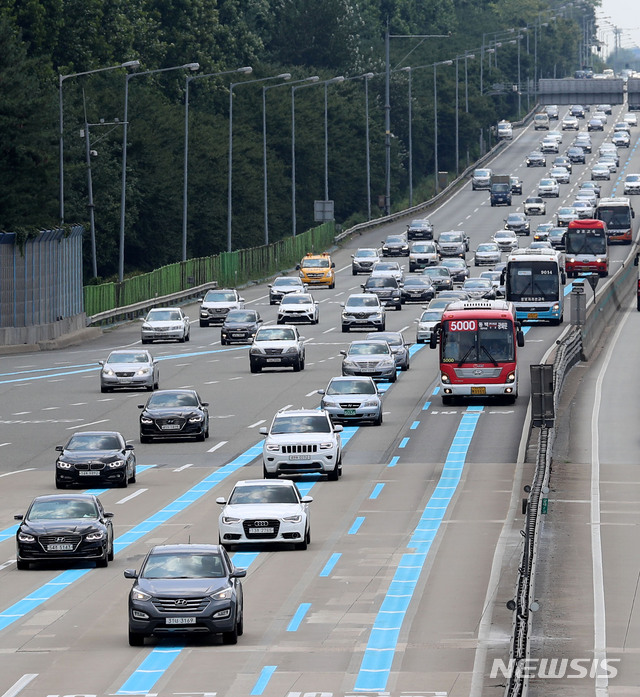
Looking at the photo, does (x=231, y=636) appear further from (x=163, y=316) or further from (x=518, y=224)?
(x=518, y=224)

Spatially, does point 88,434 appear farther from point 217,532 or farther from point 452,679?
point 452,679

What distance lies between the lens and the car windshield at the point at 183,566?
945 inches

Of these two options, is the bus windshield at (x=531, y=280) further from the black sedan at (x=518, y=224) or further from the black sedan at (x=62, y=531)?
the black sedan at (x=518, y=224)

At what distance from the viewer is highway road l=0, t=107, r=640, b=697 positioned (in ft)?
74.3

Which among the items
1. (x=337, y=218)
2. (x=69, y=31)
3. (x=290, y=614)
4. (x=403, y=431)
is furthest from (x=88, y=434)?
(x=337, y=218)

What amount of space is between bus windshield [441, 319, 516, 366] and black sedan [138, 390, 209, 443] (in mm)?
9847

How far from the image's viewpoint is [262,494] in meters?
32.7

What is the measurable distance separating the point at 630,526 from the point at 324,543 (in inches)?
243

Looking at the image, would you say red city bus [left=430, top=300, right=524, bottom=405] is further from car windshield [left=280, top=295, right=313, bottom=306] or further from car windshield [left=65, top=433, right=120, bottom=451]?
car windshield [left=280, top=295, right=313, bottom=306]

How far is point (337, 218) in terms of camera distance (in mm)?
179375

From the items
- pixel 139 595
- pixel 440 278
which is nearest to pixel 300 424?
pixel 139 595

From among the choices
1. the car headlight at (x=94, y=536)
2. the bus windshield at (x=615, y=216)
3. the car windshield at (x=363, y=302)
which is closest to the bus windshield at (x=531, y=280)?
the car windshield at (x=363, y=302)

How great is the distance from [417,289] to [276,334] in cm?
2734

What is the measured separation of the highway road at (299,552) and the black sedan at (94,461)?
2.18ft
